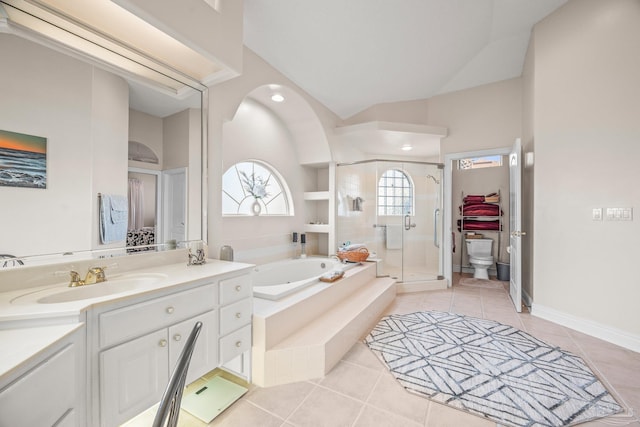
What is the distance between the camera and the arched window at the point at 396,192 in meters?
4.27

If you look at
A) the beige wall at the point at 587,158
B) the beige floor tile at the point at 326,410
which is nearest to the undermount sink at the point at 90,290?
the beige floor tile at the point at 326,410

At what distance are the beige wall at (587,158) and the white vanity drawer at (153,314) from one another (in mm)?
3346

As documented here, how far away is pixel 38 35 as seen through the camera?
136 centimetres

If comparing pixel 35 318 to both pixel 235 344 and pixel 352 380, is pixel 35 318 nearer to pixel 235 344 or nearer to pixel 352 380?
pixel 235 344

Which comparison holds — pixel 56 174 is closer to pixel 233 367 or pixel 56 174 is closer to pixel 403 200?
pixel 233 367

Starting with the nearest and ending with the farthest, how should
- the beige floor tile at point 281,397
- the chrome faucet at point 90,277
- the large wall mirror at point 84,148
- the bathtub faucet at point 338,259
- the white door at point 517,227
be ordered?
1. the large wall mirror at point 84,148
2. the chrome faucet at point 90,277
3. the beige floor tile at point 281,397
4. the white door at point 517,227
5. the bathtub faucet at point 338,259

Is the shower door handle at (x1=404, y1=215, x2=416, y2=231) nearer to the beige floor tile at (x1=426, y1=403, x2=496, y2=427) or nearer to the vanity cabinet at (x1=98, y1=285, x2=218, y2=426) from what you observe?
the beige floor tile at (x1=426, y1=403, x2=496, y2=427)

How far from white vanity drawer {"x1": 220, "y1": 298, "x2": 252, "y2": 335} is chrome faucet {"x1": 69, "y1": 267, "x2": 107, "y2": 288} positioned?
665mm

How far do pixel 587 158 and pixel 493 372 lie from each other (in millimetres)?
2215

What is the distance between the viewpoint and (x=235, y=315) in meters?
1.77

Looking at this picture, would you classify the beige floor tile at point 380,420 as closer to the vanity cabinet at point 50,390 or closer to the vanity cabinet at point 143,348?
the vanity cabinet at point 143,348

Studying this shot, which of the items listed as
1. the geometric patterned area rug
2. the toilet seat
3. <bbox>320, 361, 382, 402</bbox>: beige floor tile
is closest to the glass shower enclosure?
the toilet seat

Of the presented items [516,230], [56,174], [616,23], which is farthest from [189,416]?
[616,23]

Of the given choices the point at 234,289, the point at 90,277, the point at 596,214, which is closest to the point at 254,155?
the point at 234,289
